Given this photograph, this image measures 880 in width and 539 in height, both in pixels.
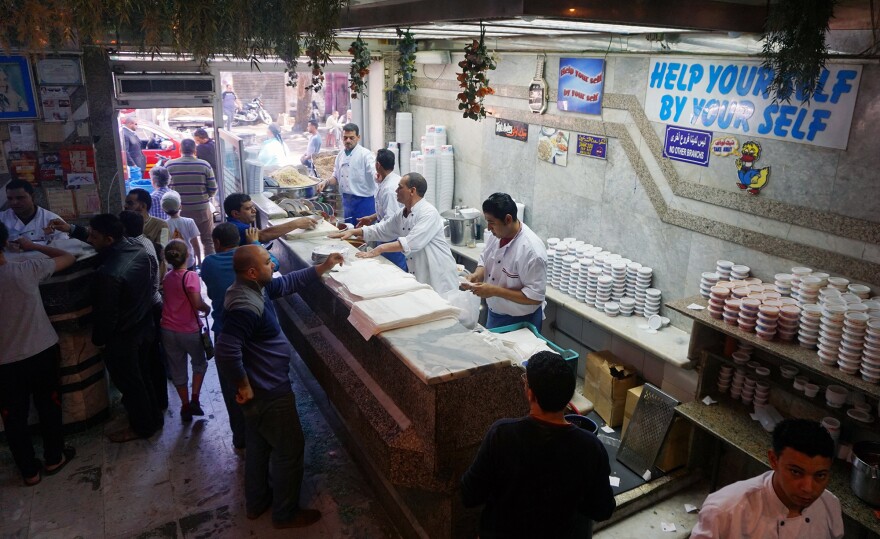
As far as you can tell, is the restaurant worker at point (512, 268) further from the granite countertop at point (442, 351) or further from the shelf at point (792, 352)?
the granite countertop at point (442, 351)

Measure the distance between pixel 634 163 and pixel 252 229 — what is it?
147 inches

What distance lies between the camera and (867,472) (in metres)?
3.74

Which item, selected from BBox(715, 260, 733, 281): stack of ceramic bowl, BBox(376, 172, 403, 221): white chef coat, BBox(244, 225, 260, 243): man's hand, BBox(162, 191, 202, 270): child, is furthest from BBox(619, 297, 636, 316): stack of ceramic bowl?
BBox(162, 191, 202, 270): child

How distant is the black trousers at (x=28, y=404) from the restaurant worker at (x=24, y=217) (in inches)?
69.1

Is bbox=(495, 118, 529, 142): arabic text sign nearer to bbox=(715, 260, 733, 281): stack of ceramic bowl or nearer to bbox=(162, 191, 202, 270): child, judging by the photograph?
bbox=(715, 260, 733, 281): stack of ceramic bowl

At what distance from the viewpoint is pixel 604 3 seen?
11.6 feet

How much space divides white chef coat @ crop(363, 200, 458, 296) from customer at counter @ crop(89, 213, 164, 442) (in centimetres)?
212

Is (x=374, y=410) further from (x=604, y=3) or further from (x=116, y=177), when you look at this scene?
(x=116, y=177)

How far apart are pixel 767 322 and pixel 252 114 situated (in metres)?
21.7

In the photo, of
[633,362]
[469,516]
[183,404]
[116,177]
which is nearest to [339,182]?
[116,177]

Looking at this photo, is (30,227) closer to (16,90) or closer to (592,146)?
(16,90)

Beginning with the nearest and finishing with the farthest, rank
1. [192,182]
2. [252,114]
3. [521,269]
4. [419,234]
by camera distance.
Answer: [521,269] → [419,234] → [192,182] → [252,114]

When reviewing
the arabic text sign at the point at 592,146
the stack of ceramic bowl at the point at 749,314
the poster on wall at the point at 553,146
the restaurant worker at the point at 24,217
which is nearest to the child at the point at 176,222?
the restaurant worker at the point at 24,217

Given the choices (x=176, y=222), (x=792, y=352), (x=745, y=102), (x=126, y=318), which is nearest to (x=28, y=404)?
(x=126, y=318)
